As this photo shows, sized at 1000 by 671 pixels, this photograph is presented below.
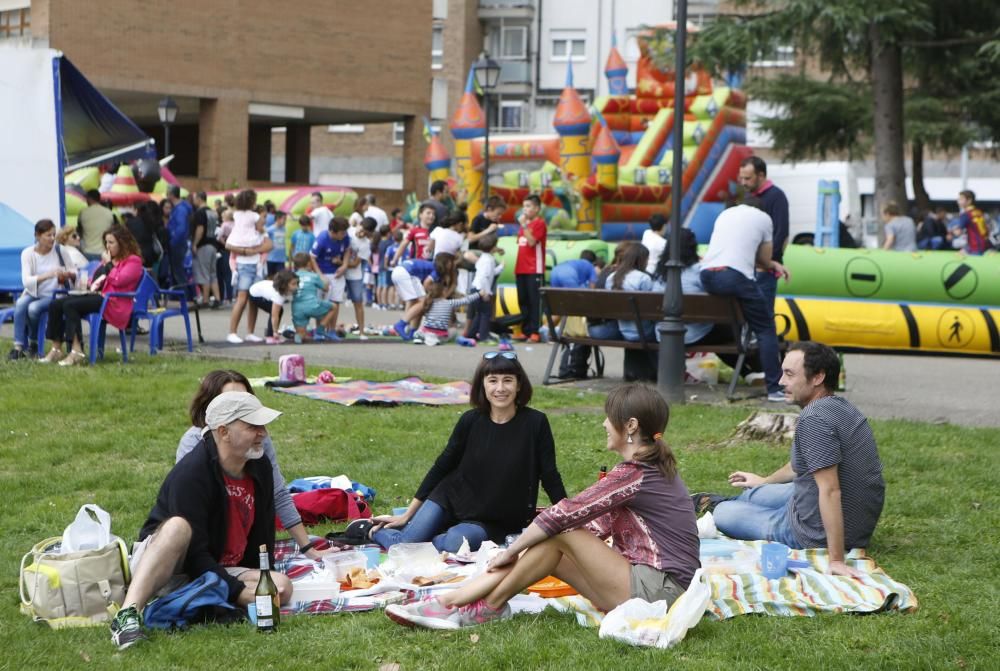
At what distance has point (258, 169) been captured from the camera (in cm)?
5341

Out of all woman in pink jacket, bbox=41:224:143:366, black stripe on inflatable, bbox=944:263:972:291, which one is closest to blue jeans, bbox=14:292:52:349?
woman in pink jacket, bbox=41:224:143:366

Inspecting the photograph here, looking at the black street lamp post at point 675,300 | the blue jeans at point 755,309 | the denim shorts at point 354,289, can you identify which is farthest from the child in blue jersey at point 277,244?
the blue jeans at point 755,309

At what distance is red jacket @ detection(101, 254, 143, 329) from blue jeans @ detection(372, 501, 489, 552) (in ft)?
25.2

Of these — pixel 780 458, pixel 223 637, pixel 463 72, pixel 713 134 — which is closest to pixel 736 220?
pixel 780 458

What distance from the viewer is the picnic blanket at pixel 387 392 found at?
11914mm

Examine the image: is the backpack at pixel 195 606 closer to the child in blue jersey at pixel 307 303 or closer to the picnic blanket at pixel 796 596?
the picnic blanket at pixel 796 596

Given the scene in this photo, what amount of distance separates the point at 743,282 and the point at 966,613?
6.52m

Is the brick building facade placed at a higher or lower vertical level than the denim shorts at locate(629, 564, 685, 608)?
higher

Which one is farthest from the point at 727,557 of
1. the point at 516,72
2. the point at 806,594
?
the point at 516,72

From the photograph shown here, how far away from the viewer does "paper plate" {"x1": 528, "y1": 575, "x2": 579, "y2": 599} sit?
6.10m

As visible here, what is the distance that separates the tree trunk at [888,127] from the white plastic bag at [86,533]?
859 inches

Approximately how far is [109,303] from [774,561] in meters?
9.26

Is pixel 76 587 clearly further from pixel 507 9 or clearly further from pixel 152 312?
pixel 507 9

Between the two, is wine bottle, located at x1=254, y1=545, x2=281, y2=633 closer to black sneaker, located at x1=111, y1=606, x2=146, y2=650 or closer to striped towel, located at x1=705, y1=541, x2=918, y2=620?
black sneaker, located at x1=111, y1=606, x2=146, y2=650
